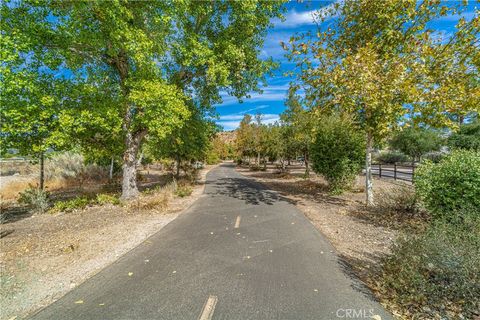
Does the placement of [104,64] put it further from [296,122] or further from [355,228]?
[296,122]

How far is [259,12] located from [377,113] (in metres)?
7.64

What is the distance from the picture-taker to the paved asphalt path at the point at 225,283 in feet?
9.98

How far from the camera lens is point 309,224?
7.11 m

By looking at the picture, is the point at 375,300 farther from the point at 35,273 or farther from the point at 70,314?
the point at 35,273

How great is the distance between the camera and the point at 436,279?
127 inches

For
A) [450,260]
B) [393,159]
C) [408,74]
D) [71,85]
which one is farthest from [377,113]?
[393,159]

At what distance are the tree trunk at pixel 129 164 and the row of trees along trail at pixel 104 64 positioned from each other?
1.8 inches

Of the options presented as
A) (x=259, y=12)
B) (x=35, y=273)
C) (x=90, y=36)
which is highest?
(x=259, y=12)

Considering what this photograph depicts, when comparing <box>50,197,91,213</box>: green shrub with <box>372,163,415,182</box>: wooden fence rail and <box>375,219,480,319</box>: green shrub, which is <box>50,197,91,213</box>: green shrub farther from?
<box>372,163,415,182</box>: wooden fence rail

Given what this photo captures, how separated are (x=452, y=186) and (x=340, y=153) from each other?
6.65m

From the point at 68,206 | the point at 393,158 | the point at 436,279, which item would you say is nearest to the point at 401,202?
the point at 436,279

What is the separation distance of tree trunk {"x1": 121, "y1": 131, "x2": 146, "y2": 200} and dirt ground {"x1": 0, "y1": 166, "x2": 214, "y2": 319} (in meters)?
1.41

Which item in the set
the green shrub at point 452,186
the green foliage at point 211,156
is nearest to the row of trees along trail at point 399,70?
the green shrub at point 452,186

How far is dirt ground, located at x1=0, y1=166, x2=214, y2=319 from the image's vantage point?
139 inches
